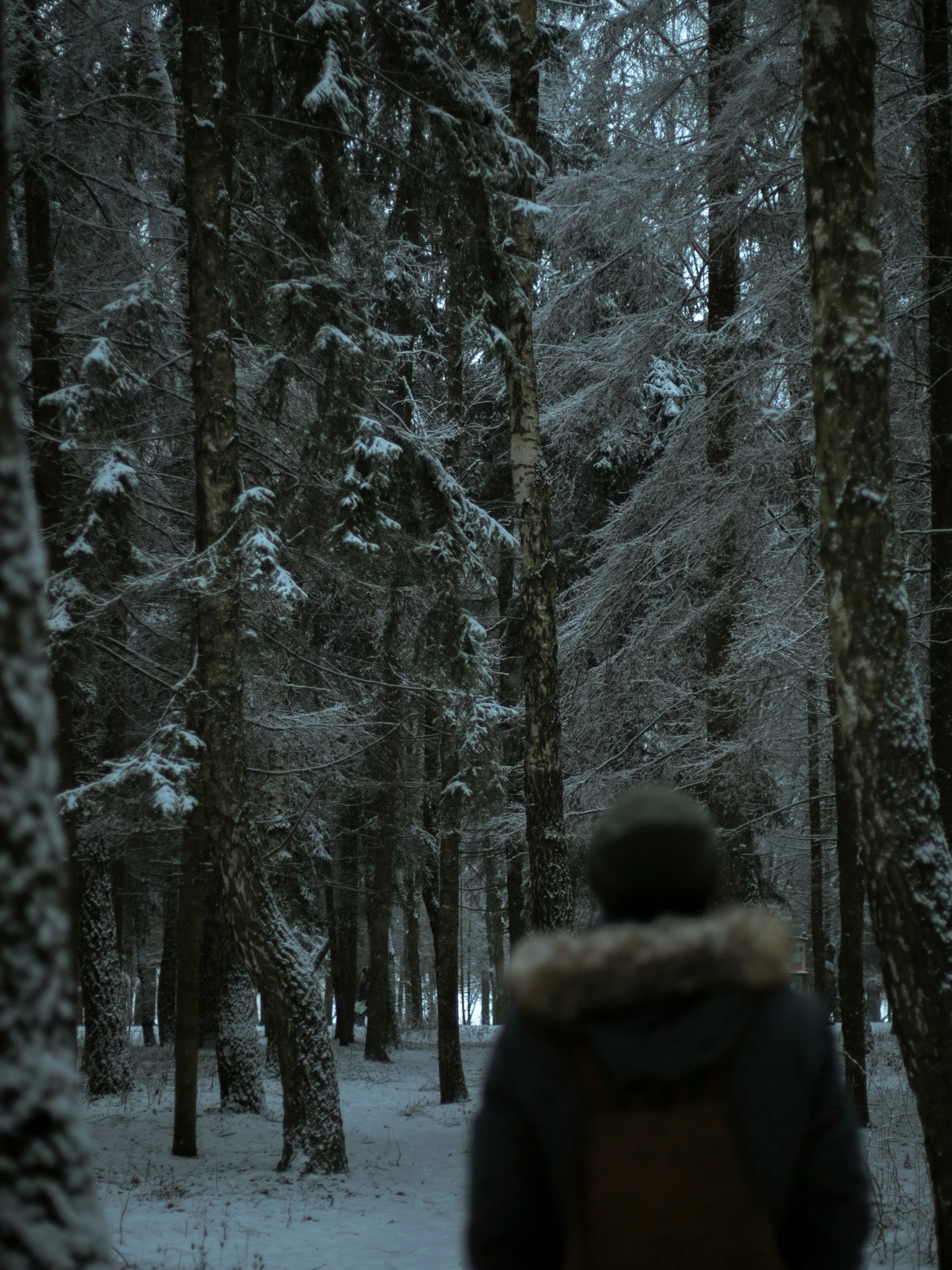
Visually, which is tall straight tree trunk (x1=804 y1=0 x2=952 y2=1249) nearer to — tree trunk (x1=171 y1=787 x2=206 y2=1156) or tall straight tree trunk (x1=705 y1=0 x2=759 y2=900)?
tall straight tree trunk (x1=705 y1=0 x2=759 y2=900)

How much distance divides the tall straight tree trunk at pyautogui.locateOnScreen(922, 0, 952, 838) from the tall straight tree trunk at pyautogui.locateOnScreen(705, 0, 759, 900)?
2352mm

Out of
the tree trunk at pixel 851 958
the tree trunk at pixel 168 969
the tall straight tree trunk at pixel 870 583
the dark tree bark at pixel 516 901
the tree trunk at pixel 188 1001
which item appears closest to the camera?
the tall straight tree trunk at pixel 870 583

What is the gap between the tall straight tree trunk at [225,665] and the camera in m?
9.59

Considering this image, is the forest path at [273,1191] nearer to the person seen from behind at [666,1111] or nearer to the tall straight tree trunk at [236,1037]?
the tall straight tree trunk at [236,1037]

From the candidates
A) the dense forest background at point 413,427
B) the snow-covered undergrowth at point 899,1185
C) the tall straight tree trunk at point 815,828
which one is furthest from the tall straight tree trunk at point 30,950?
the tall straight tree trunk at point 815,828

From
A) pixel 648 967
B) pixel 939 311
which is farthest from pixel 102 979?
pixel 648 967

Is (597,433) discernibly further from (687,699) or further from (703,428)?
(687,699)

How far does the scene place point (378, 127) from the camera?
436 inches

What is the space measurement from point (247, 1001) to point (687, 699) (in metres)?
6.58

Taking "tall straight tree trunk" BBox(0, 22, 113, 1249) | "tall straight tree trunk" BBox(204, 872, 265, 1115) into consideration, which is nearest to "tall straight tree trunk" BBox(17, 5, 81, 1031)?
"tall straight tree trunk" BBox(204, 872, 265, 1115)

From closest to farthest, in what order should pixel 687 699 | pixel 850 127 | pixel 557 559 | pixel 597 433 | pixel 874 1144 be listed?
pixel 850 127 < pixel 874 1144 < pixel 687 699 < pixel 597 433 < pixel 557 559

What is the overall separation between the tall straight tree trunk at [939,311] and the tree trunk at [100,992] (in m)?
10.6

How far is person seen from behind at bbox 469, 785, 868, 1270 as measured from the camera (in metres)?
1.94

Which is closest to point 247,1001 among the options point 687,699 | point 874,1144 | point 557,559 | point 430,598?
point 430,598
